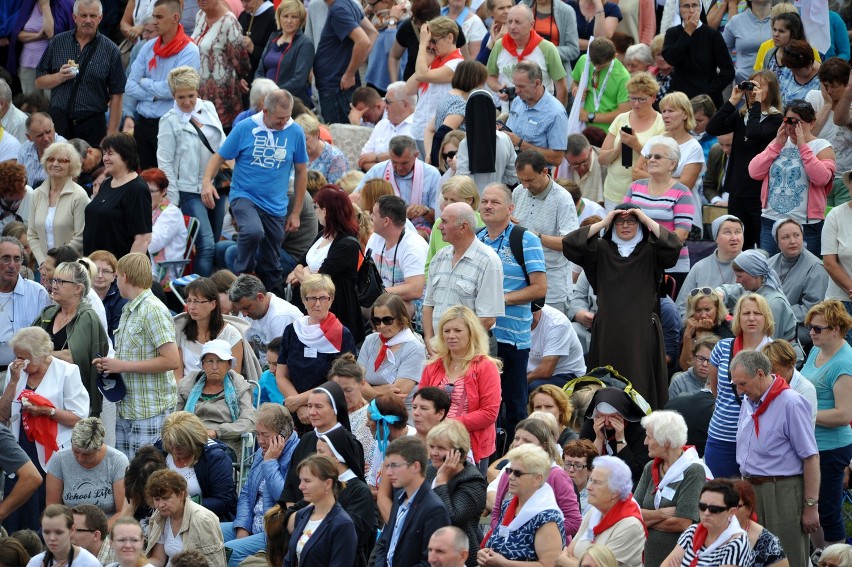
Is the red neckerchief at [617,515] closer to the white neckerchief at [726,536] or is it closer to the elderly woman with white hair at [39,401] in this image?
the white neckerchief at [726,536]

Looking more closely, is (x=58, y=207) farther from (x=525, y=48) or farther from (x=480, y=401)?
(x=480, y=401)

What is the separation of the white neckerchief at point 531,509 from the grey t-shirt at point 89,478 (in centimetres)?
261

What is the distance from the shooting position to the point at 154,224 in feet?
39.2

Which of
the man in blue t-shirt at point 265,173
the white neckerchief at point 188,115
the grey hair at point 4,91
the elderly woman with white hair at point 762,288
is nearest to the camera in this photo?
the elderly woman with white hair at point 762,288

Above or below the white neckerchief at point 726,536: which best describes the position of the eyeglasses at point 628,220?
above

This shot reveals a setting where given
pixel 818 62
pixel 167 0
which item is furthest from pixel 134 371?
pixel 818 62

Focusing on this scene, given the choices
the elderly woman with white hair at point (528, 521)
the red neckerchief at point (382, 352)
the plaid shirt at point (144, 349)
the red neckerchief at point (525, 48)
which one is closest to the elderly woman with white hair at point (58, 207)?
the plaid shirt at point (144, 349)

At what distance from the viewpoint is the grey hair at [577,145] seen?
12.9 metres

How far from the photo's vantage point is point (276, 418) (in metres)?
9.13

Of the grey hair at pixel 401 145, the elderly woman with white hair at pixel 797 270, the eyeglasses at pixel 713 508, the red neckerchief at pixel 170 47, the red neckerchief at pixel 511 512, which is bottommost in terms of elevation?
the elderly woman with white hair at pixel 797 270

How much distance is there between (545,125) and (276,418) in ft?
14.9

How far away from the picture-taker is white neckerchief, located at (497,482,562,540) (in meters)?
7.66

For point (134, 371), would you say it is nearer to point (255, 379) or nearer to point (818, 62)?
point (255, 379)

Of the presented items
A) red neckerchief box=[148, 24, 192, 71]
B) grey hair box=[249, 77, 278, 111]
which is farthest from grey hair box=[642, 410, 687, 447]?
red neckerchief box=[148, 24, 192, 71]
